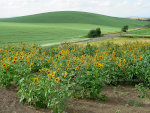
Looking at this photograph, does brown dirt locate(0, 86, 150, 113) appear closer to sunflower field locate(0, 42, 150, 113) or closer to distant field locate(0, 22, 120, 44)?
sunflower field locate(0, 42, 150, 113)

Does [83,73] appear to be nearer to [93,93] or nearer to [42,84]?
[93,93]

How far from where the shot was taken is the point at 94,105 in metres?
4.15

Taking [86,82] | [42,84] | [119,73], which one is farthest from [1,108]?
[119,73]

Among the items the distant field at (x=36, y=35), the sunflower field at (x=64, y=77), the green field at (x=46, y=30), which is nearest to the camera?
the sunflower field at (x=64, y=77)

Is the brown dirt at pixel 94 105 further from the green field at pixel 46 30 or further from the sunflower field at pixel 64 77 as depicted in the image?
the green field at pixel 46 30

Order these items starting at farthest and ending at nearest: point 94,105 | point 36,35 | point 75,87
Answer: point 36,35
point 75,87
point 94,105

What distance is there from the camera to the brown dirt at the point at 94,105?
3.56 meters

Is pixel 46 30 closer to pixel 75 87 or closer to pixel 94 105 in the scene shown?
pixel 75 87

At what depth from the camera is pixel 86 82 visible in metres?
4.35

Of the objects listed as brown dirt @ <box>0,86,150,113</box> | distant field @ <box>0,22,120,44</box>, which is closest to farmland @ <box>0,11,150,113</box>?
brown dirt @ <box>0,86,150,113</box>

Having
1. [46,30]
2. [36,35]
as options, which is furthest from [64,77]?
[46,30]

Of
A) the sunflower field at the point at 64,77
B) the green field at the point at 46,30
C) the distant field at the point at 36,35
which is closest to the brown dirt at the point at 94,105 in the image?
the sunflower field at the point at 64,77

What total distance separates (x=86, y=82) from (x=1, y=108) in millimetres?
1893

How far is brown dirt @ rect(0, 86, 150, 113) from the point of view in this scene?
140 inches
